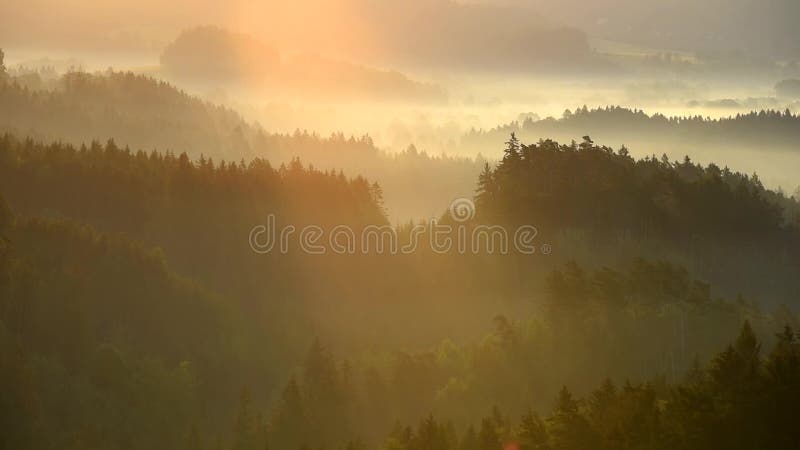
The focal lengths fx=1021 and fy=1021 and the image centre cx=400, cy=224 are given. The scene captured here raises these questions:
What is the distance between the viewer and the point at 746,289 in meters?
162

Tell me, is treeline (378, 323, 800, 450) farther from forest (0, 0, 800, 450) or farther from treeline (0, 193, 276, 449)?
treeline (0, 193, 276, 449)

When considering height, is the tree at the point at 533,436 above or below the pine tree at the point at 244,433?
above

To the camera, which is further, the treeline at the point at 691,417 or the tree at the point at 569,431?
the tree at the point at 569,431

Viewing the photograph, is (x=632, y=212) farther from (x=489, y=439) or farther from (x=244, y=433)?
(x=489, y=439)

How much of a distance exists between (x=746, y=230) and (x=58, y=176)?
111521 millimetres

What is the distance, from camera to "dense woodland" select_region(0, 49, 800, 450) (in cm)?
7869

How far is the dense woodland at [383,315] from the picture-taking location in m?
78.7

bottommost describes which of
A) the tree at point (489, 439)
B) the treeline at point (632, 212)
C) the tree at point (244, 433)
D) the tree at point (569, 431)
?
the tree at point (244, 433)

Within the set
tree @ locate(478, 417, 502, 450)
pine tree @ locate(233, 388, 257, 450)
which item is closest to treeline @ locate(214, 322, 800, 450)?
tree @ locate(478, 417, 502, 450)

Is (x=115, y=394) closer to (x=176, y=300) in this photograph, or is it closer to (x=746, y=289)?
(x=176, y=300)

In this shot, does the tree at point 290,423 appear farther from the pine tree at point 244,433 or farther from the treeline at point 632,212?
the treeline at point 632,212

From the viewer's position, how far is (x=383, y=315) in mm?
151625

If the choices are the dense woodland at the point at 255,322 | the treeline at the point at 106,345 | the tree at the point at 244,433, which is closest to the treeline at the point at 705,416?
the dense woodland at the point at 255,322

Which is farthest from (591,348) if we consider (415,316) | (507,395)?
(415,316)
